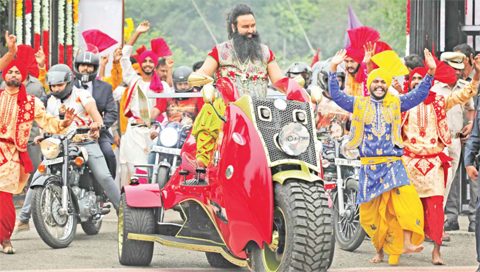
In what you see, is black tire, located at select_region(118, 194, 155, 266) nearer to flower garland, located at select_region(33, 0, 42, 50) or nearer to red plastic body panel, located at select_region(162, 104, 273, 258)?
red plastic body panel, located at select_region(162, 104, 273, 258)

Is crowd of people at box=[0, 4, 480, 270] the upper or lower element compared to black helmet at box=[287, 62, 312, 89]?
lower

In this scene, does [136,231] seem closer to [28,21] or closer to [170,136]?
[170,136]

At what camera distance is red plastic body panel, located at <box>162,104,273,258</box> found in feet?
22.7

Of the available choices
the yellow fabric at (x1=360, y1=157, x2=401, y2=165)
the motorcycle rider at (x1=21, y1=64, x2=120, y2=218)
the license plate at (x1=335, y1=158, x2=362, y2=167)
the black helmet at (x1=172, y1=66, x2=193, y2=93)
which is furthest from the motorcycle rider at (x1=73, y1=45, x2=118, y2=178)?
the yellow fabric at (x1=360, y1=157, x2=401, y2=165)

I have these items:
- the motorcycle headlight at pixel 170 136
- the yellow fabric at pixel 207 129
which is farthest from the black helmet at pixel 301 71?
the yellow fabric at pixel 207 129

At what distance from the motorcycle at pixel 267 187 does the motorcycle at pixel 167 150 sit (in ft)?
14.5

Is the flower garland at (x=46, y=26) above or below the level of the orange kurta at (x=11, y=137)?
above

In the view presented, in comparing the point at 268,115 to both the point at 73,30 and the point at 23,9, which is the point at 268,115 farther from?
the point at 73,30

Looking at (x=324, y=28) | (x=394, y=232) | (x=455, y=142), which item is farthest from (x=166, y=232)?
(x=324, y=28)

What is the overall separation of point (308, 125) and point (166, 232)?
7.40 feet

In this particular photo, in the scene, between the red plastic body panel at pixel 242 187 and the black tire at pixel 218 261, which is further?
the black tire at pixel 218 261

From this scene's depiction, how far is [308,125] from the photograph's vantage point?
729cm

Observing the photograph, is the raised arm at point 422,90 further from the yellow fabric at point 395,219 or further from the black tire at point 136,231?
the black tire at point 136,231

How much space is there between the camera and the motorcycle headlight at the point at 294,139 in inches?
278
